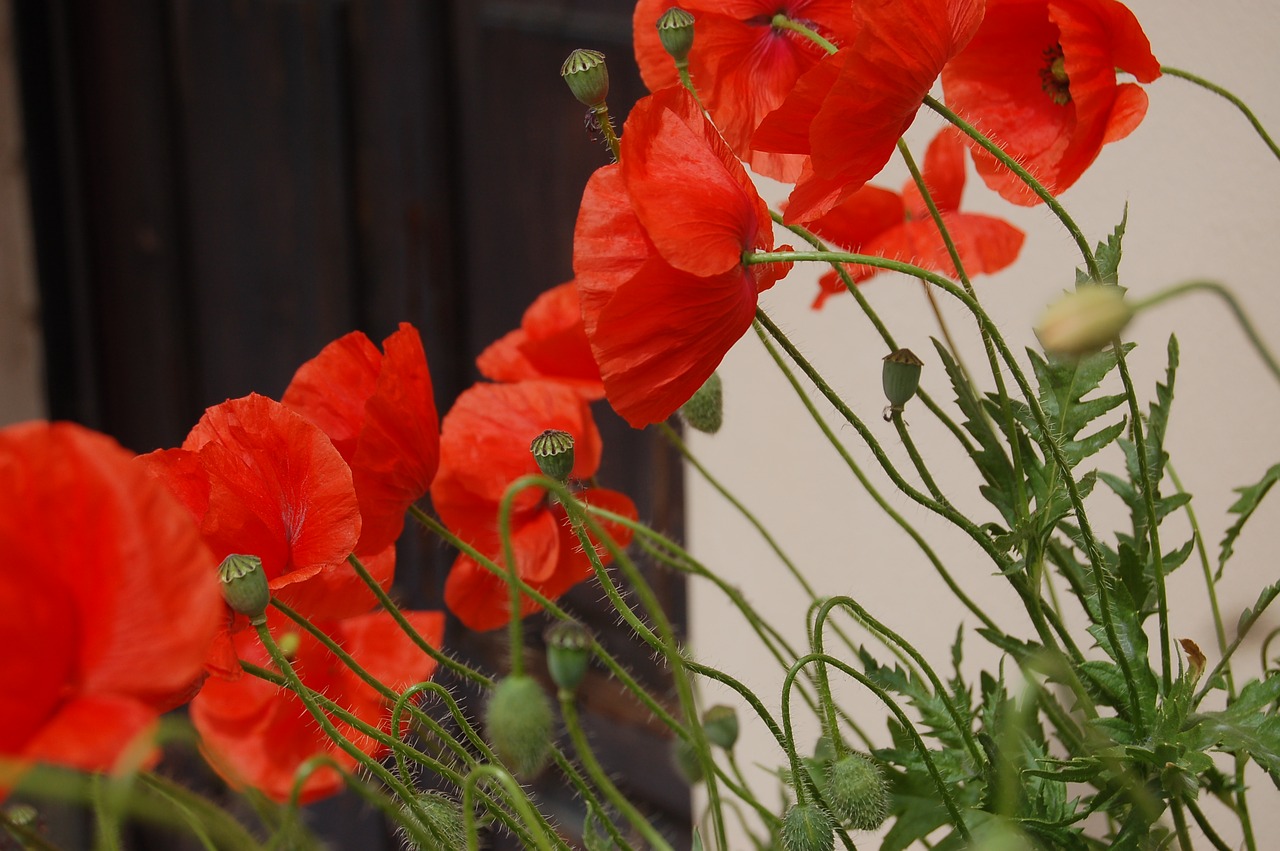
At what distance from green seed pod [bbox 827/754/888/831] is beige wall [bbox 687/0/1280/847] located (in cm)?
13

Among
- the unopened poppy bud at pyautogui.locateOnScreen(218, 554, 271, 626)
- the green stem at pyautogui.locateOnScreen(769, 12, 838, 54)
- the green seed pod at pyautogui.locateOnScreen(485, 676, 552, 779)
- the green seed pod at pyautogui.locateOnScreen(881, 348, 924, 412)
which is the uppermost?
the green stem at pyautogui.locateOnScreen(769, 12, 838, 54)

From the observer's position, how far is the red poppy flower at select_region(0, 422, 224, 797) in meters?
0.24

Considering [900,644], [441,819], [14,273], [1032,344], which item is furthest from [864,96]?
[14,273]

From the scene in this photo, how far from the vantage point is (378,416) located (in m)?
0.44

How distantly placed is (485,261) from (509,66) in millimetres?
273

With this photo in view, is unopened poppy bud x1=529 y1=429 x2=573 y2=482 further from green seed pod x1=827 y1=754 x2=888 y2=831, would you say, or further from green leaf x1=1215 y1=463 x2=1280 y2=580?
green leaf x1=1215 y1=463 x2=1280 y2=580

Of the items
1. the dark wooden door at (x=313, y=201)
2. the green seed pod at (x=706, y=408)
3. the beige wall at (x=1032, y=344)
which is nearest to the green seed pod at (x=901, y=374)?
the beige wall at (x=1032, y=344)

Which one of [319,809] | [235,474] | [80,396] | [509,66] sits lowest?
[319,809]

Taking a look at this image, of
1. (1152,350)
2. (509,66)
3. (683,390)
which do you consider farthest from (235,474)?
(509,66)

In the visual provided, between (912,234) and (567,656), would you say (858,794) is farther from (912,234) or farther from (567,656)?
(912,234)

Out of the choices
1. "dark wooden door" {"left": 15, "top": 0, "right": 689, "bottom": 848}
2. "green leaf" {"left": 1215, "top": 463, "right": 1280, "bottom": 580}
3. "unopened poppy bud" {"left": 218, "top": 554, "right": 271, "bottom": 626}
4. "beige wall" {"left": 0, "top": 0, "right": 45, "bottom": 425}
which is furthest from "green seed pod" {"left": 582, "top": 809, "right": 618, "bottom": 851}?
"beige wall" {"left": 0, "top": 0, "right": 45, "bottom": 425}

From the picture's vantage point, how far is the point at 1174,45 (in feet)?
2.12

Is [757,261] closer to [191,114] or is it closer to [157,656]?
[157,656]

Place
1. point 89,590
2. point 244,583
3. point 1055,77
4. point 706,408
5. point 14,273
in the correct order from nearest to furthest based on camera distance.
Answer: point 89,590, point 244,583, point 1055,77, point 706,408, point 14,273
